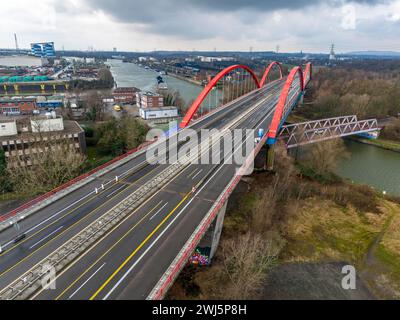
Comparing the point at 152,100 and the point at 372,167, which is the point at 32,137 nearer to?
the point at 152,100

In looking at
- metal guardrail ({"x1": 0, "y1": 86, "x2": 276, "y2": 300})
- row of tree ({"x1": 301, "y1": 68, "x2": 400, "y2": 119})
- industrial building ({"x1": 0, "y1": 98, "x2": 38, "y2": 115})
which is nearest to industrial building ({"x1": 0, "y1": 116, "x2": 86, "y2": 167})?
metal guardrail ({"x1": 0, "y1": 86, "x2": 276, "y2": 300})

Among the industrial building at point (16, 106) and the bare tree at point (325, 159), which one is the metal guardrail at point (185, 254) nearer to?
the bare tree at point (325, 159)

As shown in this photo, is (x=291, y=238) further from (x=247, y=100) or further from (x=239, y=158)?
(x=247, y=100)

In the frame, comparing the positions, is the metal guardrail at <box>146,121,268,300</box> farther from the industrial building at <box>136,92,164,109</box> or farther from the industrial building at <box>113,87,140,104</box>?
the industrial building at <box>113,87,140,104</box>

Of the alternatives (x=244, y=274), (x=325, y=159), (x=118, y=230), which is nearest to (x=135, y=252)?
(x=118, y=230)

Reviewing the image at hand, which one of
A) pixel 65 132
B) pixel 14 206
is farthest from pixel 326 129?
pixel 14 206

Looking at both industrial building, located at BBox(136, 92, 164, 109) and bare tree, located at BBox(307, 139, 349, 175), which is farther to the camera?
industrial building, located at BBox(136, 92, 164, 109)
